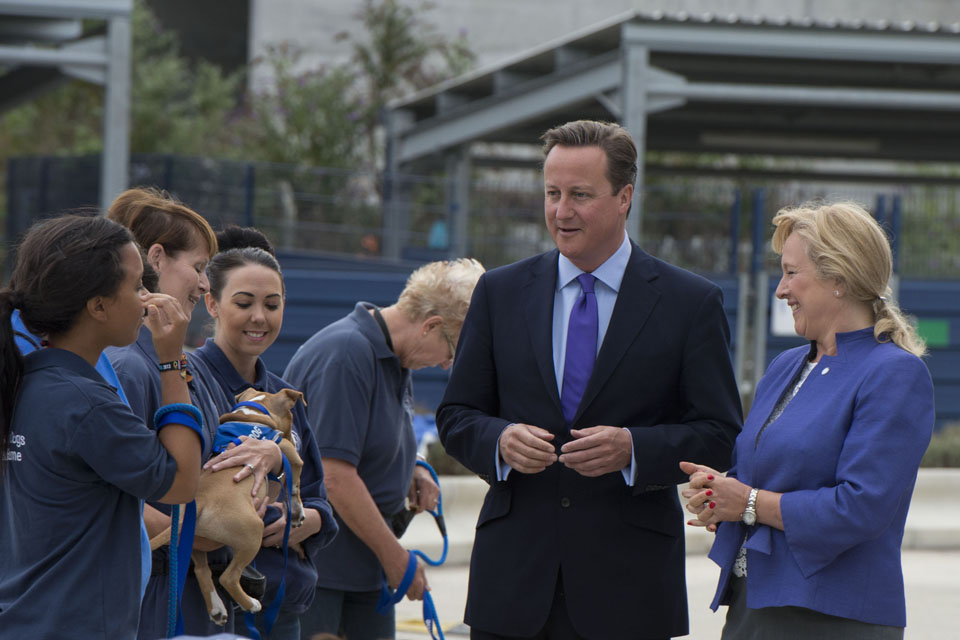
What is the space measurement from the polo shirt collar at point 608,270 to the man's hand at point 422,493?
4.67 feet

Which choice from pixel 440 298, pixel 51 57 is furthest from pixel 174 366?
pixel 51 57

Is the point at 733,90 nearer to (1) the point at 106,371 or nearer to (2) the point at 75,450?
(1) the point at 106,371

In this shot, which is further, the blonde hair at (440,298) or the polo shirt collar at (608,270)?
the blonde hair at (440,298)

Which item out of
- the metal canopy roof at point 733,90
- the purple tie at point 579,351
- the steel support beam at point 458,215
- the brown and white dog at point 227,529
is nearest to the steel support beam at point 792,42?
the metal canopy roof at point 733,90

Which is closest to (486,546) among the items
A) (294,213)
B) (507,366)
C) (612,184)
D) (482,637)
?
(482,637)

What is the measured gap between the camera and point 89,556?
287 cm

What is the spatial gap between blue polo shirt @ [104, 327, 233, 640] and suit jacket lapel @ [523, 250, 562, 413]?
93 cm

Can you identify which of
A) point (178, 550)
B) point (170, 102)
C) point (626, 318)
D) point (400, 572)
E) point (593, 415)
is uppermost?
point (170, 102)

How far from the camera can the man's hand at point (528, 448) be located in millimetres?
3344

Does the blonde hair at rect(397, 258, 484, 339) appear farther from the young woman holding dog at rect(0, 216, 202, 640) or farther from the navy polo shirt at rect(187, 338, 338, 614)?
the young woman holding dog at rect(0, 216, 202, 640)

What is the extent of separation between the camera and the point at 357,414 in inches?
170

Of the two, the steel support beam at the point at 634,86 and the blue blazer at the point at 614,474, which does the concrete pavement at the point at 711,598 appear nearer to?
the blue blazer at the point at 614,474

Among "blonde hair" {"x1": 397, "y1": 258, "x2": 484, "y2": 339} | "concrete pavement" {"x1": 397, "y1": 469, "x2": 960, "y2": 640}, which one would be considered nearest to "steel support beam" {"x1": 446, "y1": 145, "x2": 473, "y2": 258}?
"concrete pavement" {"x1": 397, "y1": 469, "x2": 960, "y2": 640}

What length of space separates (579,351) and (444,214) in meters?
10.1
